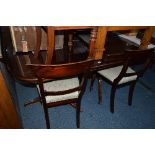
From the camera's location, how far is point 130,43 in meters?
2.35

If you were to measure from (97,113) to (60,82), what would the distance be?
28.4 inches

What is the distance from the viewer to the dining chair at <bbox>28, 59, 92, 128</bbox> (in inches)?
50.2

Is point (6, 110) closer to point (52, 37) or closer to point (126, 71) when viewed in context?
point (52, 37)

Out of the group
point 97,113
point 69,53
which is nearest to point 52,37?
point 69,53

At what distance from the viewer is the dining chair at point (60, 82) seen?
1.28 m

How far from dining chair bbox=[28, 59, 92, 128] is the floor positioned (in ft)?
0.76

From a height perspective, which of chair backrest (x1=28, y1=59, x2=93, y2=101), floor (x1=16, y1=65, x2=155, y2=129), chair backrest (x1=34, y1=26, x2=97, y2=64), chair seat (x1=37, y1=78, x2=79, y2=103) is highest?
chair backrest (x1=34, y1=26, x2=97, y2=64)

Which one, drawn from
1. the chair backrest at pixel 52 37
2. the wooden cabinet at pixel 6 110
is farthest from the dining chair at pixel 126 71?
the wooden cabinet at pixel 6 110

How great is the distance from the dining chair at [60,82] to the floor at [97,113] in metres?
0.23

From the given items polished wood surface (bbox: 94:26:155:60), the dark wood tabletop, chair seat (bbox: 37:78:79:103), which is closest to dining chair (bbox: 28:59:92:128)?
chair seat (bbox: 37:78:79:103)

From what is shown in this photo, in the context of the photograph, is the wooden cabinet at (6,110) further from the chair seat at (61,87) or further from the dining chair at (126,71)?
the dining chair at (126,71)

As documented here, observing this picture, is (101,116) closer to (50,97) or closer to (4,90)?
(50,97)

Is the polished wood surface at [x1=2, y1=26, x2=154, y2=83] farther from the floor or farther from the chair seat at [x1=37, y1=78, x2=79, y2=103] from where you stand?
the floor
